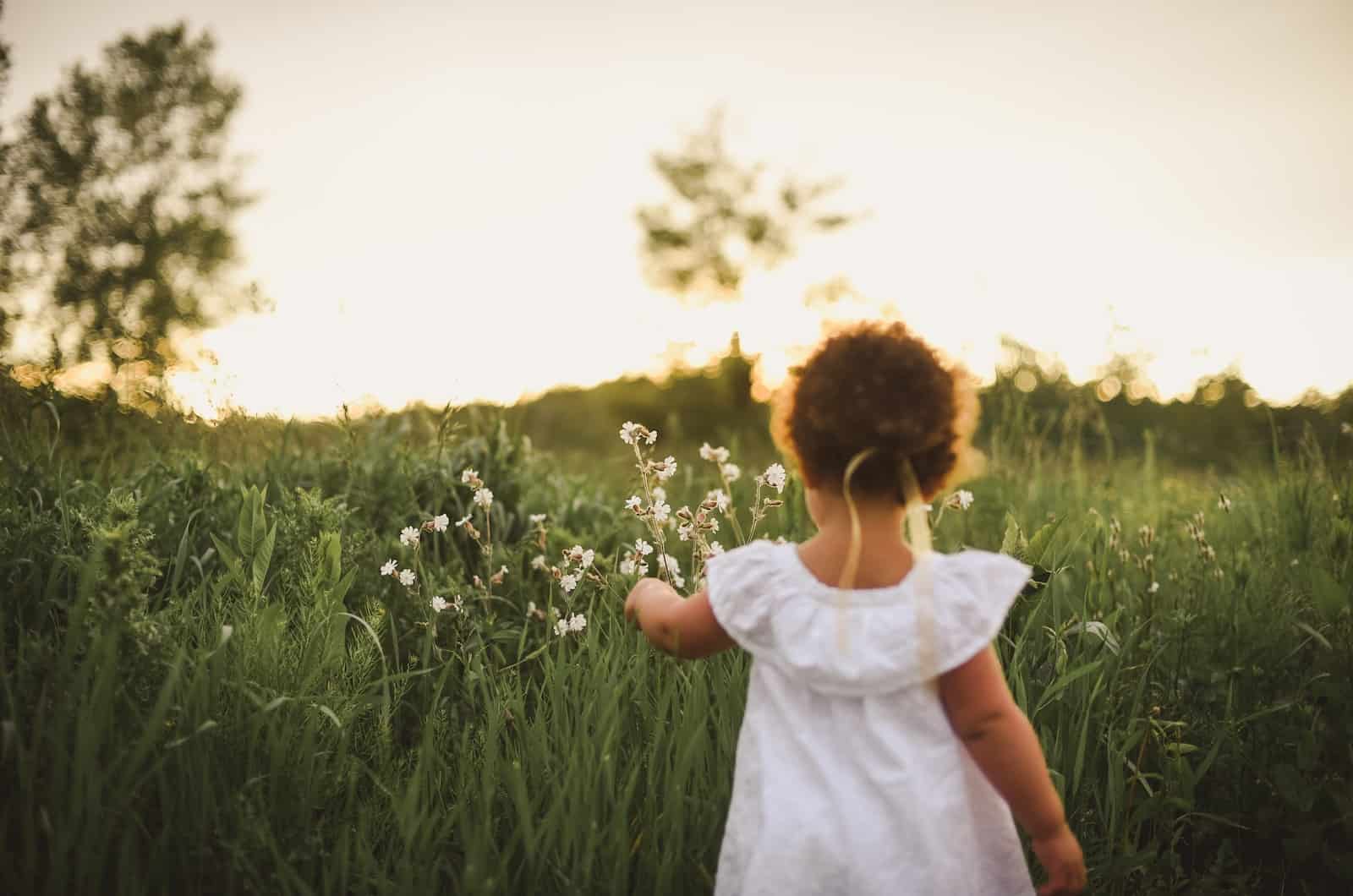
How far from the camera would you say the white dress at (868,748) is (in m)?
1.64

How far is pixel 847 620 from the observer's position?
169 centimetres

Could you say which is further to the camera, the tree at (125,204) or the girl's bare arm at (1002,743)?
the tree at (125,204)

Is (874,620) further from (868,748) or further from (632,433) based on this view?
(632,433)

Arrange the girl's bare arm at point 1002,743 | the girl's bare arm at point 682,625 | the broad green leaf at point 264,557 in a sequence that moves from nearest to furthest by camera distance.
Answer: the girl's bare arm at point 1002,743, the girl's bare arm at point 682,625, the broad green leaf at point 264,557

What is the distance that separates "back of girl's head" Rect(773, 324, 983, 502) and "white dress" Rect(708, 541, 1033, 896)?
0.19 m

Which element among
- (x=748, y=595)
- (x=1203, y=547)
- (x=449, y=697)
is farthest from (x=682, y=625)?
(x=1203, y=547)

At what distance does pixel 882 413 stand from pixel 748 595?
47cm

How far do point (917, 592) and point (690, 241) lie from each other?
30.6 m

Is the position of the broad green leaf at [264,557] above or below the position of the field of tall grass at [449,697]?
above

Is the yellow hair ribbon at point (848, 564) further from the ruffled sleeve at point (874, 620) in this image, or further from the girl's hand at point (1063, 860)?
the girl's hand at point (1063, 860)

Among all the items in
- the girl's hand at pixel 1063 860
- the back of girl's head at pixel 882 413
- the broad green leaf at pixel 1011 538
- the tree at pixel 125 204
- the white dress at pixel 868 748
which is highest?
the tree at pixel 125 204

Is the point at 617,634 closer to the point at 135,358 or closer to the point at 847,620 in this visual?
the point at 847,620

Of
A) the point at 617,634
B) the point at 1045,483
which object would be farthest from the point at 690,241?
the point at 617,634

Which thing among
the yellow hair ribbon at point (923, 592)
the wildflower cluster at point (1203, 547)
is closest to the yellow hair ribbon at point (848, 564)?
the yellow hair ribbon at point (923, 592)
